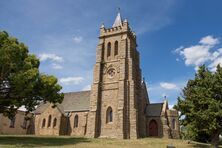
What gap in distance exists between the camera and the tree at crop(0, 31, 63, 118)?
82.1 feet

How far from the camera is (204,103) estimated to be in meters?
25.9

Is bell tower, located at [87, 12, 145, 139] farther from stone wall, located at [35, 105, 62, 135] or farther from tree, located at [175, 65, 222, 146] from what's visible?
tree, located at [175, 65, 222, 146]

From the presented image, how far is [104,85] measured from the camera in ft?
129

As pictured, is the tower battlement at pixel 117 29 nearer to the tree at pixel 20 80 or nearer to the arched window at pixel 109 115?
the arched window at pixel 109 115

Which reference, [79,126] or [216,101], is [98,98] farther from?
[216,101]

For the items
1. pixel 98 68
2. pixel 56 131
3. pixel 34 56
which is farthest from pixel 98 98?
pixel 34 56

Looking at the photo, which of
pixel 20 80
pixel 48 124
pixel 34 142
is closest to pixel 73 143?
pixel 34 142

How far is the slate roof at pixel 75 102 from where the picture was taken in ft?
147

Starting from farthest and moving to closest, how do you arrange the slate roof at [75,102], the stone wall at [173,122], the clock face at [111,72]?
1. the slate roof at [75,102]
2. the stone wall at [173,122]
3. the clock face at [111,72]

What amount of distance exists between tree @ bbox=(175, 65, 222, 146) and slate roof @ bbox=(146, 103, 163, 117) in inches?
546

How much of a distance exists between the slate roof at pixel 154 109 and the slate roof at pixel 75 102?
11002 millimetres

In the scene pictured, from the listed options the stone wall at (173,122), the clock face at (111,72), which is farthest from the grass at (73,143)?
the clock face at (111,72)

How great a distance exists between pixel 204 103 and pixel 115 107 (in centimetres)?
1444

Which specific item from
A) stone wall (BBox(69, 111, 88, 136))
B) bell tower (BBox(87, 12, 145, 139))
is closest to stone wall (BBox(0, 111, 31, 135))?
stone wall (BBox(69, 111, 88, 136))
